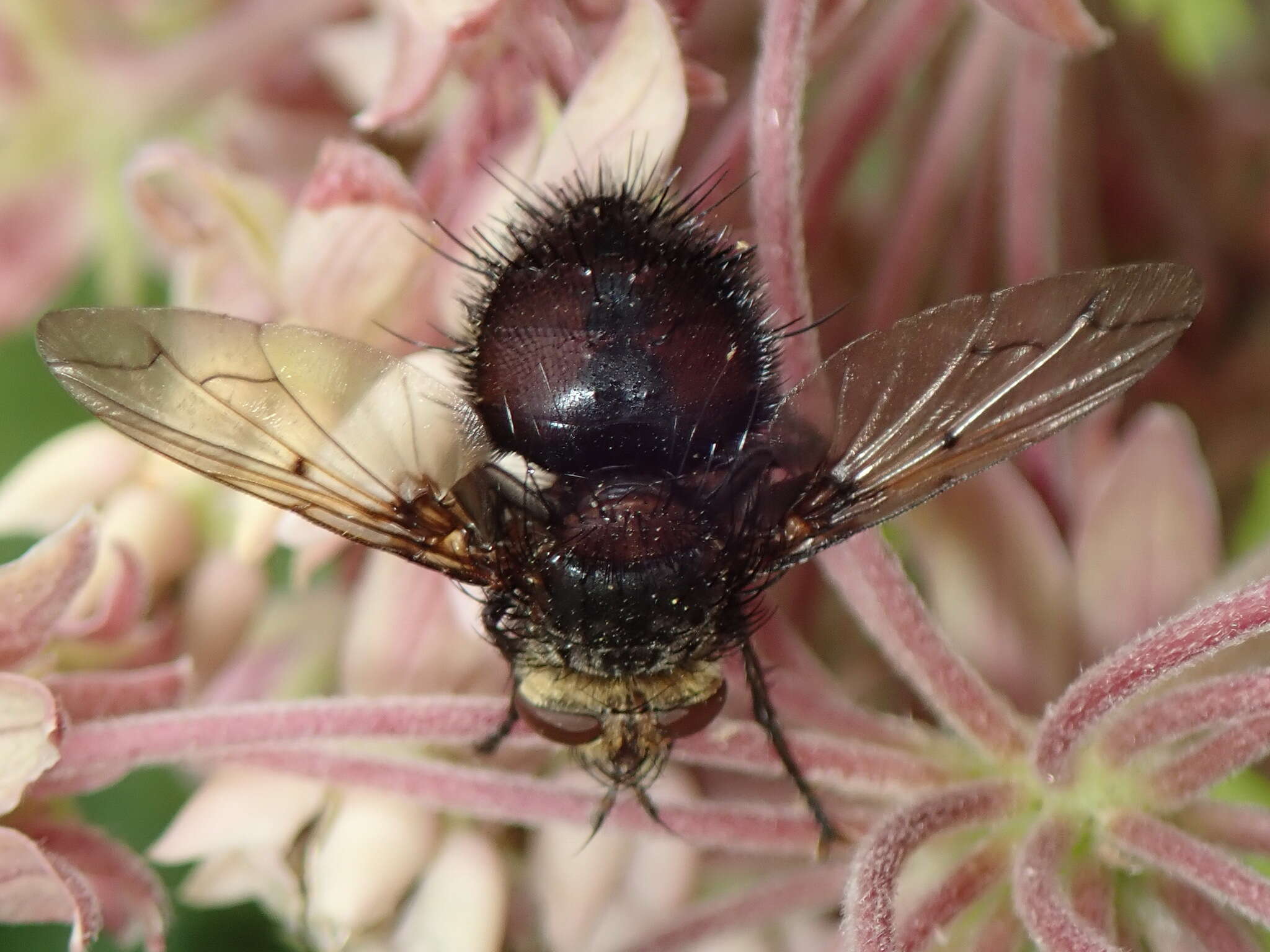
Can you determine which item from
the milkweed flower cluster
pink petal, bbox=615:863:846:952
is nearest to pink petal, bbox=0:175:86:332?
the milkweed flower cluster

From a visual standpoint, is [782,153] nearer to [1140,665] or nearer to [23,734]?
[1140,665]

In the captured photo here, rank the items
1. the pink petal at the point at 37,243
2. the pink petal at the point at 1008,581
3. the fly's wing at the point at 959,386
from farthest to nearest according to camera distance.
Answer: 1. the pink petal at the point at 37,243
2. the pink petal at the point at 1008,581
3. the fly's wing at the point at 959,386

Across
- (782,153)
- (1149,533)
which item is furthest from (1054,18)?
(1149,533)

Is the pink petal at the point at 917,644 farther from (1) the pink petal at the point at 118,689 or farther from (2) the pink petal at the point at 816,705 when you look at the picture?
(1) the pink petal at the point at 118,689

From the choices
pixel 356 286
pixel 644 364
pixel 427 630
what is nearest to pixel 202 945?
pixel 427 630

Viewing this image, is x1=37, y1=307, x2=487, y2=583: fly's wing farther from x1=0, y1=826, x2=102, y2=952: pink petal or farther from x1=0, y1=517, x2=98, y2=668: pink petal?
x1=0, y1=826, x2=102, y2=952: pink petal

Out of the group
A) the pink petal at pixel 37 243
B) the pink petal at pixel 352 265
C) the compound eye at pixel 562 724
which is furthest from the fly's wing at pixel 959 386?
the pink petal at pixel 37 243
